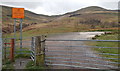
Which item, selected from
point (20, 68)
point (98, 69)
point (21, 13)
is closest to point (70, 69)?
point (98, 69)

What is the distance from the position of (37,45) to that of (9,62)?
5.90 ft

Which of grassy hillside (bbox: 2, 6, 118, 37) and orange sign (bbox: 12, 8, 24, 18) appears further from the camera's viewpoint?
grassy hillside (bbox: 2, 6, 118, 37)

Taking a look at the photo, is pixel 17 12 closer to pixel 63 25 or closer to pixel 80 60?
pixel 80 60

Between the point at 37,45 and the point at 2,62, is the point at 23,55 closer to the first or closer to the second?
the point at 2,62

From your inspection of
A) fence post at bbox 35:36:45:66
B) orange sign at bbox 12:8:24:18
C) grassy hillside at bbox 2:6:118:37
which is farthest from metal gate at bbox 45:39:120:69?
grassy hillside at bbox 2:6:118:37

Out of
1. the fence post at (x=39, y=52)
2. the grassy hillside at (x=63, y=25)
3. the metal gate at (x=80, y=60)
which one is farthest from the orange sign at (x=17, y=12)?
the grassy hillside at (x=63, y=25)

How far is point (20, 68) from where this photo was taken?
16.1 feet

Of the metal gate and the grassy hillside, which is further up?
the grassy hillside

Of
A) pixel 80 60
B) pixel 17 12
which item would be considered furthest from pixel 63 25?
pixel 80 60

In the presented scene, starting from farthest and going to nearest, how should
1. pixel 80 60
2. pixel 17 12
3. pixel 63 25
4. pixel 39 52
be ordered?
pixel 63 25 < pixel 17 12 < pixel 80 60 < pixel 39 52

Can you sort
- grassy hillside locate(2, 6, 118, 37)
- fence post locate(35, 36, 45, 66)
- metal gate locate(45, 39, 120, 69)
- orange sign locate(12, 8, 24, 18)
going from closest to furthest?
1. metal gate locate(45, 39, 120, 69)
2. fence post locate(35, 36, 45, 66)
3. orange sign locate(12, 8, 24, 18)
4. grassy hillside locate(2, 6, 118, 37)

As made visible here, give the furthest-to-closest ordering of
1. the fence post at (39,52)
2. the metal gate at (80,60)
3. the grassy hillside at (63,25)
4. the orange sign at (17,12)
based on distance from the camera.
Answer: the grassy hillside at (63,25) < the orange sign at (17,12) < the fence post at (39,52) < the metal gate at (80,60)

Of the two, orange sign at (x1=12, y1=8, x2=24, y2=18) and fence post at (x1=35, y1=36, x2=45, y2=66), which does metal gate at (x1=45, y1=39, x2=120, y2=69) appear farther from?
orange sign at (x1=12, y1=8, x2=24, y2=18)

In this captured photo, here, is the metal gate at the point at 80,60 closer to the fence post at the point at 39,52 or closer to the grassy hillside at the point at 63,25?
the fence post at the point at 39,52
